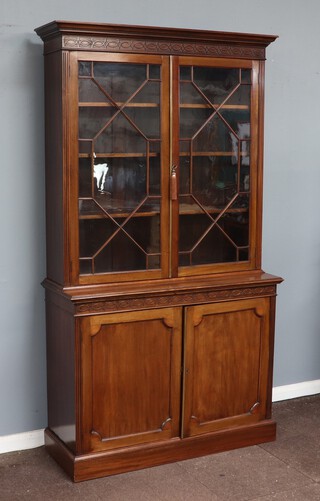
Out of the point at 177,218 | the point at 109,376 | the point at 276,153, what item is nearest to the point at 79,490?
the point at 109,376

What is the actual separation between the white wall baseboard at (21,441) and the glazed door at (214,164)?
101cm

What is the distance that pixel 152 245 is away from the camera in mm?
3215

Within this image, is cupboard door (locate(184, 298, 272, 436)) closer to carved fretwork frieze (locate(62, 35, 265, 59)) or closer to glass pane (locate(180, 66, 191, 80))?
glass pane (locate(180, 66, 191, 80))

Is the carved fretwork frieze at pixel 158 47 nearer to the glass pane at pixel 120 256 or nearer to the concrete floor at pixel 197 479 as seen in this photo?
the glass pane at pixel 120 256

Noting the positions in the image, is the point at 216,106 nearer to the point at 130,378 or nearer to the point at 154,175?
the point at 154,175

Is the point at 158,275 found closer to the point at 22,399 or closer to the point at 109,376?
the point at 109,376

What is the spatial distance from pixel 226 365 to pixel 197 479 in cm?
52

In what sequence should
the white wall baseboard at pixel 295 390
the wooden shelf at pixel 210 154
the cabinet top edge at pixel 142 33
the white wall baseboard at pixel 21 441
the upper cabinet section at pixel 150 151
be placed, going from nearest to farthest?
the cabinet top edge at pixel 142 33 → the upper cabinet section at pixel 150 151 → the wooden shelf at pixel 210 154 → the white wall baseboard at pixel 21 441 → the white wall baseboard at pixel 295 390

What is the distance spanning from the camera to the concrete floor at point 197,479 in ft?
9.93

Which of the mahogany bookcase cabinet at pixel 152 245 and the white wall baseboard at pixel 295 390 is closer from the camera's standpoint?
the mahogany bookcase cabinet at pixel 152 245

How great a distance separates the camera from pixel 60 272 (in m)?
3.13

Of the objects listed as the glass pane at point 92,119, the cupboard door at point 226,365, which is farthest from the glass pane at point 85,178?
the cupboard door at point 226,365

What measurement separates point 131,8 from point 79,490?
6.88ft

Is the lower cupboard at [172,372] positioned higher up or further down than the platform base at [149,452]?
higher up
